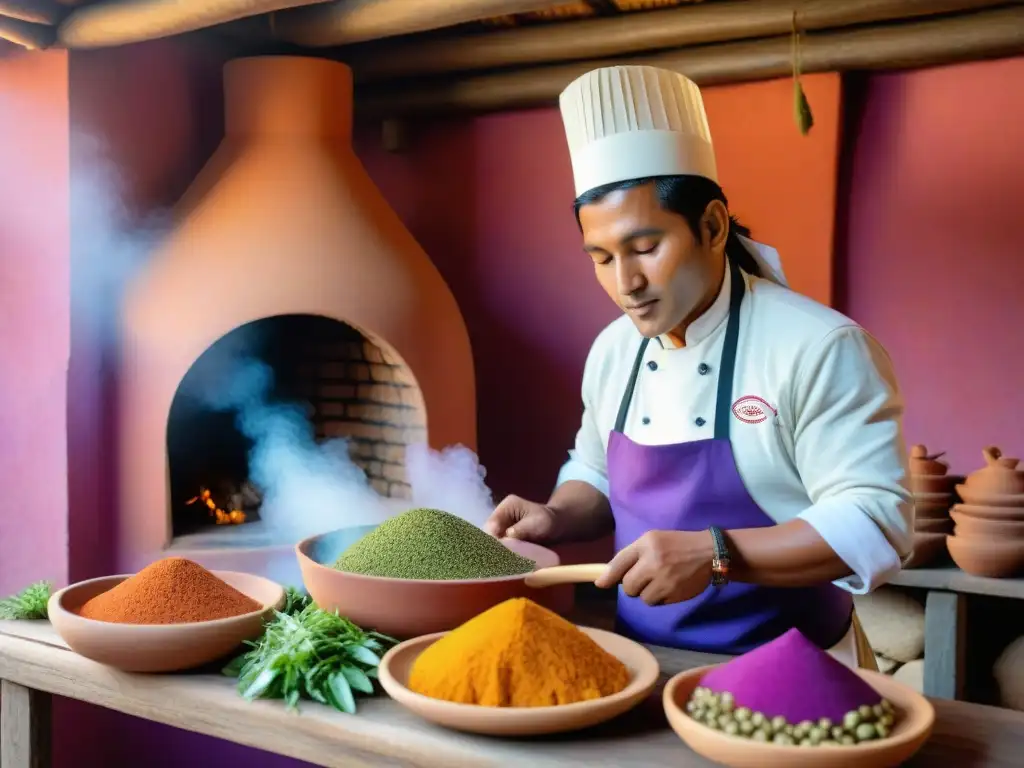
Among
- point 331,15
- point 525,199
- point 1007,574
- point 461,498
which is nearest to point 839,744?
point 1007,574

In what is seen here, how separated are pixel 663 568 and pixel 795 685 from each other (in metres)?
0.32

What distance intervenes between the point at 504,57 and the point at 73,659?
275 cm

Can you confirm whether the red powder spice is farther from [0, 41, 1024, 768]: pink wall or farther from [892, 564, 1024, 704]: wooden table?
[892, 564, 1024, 704]: wooden table

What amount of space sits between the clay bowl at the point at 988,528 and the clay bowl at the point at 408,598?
1905 mm

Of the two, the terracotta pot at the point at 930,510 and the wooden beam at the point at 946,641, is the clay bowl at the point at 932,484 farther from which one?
the wooden beam at the point at 946,641

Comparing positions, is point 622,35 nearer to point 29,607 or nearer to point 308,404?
point 308,404

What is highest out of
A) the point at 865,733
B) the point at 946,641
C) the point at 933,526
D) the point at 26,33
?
the point at 26,33

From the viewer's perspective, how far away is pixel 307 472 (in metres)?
3.78

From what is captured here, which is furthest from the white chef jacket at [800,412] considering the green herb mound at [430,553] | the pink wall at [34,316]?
the pink wall at [34,316]

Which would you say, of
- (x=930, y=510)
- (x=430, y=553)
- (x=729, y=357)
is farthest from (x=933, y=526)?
(x=430, y=553)

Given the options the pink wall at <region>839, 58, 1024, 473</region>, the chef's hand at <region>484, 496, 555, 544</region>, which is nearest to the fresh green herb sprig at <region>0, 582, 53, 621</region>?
the chef's hand at <region>484, 496, 555, 544</region>

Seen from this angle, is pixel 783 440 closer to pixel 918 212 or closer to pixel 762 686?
pixel 762 686

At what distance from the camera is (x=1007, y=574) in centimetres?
304

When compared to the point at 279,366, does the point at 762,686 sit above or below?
below
